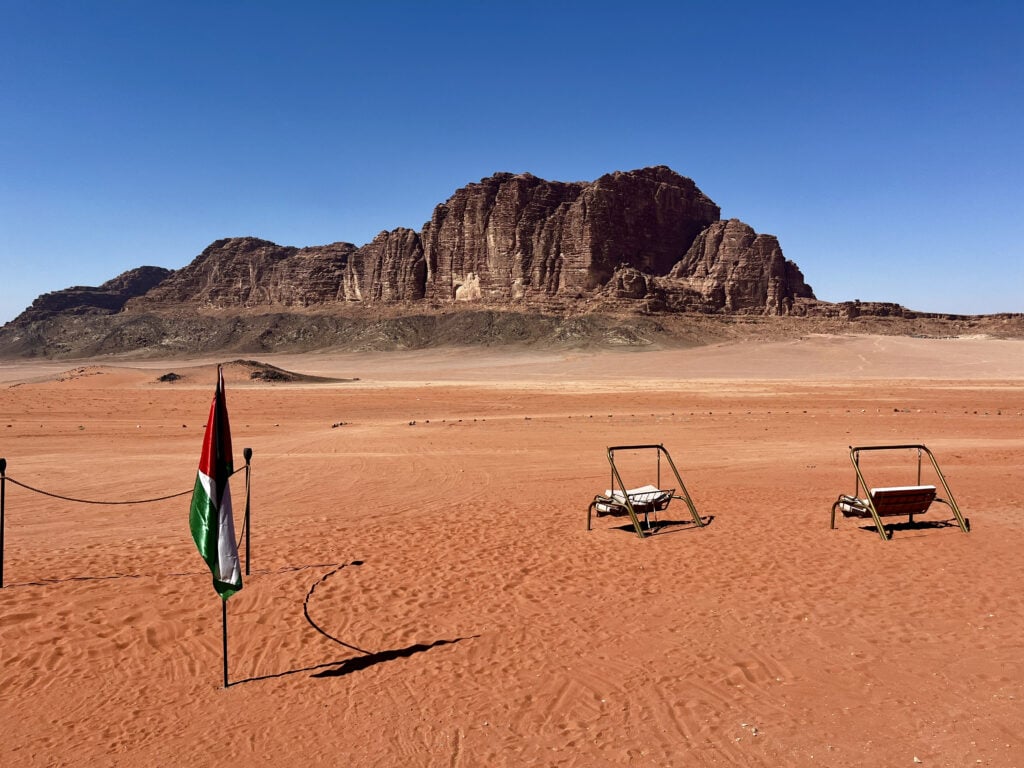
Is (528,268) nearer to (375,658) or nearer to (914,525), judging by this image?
(914,525)

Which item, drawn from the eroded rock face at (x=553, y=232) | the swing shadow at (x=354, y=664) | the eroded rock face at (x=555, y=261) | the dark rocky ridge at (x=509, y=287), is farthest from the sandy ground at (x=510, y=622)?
the eroded rock face at (x=553, y=232)

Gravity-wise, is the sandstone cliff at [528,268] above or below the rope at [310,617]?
above

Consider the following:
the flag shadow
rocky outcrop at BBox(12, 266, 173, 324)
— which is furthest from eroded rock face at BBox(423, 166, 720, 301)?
the flag shadow

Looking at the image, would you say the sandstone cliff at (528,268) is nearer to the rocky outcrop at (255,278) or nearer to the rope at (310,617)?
the rocky outcrop at (255,278)

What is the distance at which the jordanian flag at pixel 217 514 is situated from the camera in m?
5.32

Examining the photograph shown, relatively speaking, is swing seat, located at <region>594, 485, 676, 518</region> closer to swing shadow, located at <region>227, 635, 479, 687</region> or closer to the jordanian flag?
swing shadow, located at <region>227, 635, 479, 687</region>

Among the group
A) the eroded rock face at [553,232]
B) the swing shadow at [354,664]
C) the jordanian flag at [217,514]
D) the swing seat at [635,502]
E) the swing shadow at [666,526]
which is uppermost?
the eroded rock face at [553,232]

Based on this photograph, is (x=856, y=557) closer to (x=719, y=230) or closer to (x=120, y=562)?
(x=120, y=562)

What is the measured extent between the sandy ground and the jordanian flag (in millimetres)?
Answer: 1038

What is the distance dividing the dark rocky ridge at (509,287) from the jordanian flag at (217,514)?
337 feet

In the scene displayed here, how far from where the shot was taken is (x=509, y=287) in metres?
136

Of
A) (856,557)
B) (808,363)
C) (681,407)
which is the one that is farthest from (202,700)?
(808,363)

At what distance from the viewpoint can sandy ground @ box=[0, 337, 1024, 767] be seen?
4.85 metres

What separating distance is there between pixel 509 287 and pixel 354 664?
13202cm
